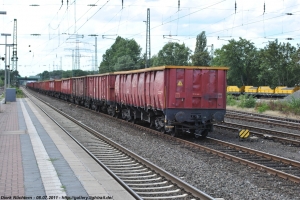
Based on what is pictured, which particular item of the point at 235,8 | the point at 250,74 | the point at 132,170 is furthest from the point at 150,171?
the point at 250,74

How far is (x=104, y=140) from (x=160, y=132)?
2859 millimetres

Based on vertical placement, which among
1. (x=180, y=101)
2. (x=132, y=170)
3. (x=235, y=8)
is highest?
(x=235, y=8)

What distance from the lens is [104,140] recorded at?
16.9 metres

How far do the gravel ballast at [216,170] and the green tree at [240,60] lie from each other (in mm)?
64118

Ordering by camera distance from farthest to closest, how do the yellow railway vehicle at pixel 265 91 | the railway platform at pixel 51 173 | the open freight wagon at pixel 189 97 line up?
1. the yellow railway vehicle at pixel 265 91
2. the open freight wagon at pixel 189 97
3. the railway platform at pixel 51 173

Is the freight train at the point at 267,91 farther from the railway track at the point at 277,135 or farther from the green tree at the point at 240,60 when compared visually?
the railway track at the point at 277,135

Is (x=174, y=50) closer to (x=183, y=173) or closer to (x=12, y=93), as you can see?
(x=12, y=93)

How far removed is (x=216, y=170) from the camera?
431 inches

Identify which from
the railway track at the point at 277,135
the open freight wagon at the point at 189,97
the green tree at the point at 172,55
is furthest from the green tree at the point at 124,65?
the open freight wagon at the point at 189,97

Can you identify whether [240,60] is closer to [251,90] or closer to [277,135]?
[251,90]

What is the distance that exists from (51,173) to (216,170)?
401 centimetres

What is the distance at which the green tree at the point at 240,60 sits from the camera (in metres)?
80.1

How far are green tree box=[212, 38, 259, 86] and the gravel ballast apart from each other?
64.1m

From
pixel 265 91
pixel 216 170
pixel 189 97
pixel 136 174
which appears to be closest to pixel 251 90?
pixel 265 91
